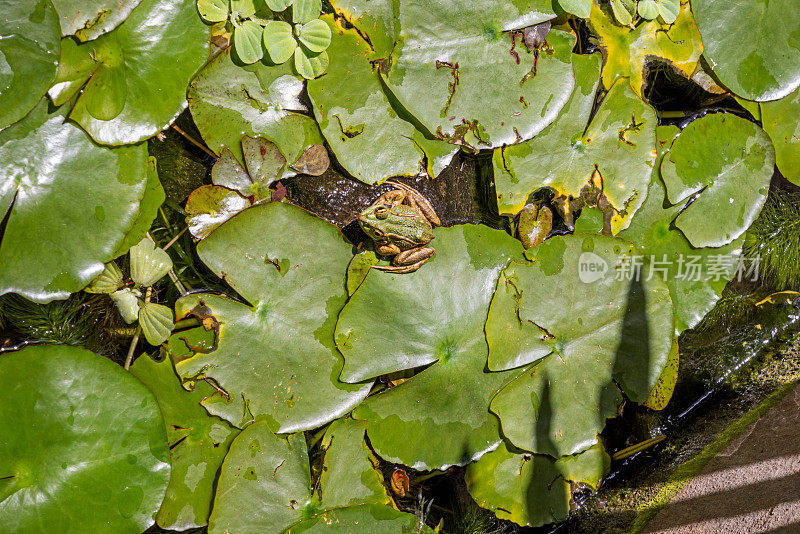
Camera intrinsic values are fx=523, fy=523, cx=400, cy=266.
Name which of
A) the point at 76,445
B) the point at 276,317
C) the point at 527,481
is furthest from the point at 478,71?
the point at 76,445

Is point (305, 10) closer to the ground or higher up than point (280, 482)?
higher up

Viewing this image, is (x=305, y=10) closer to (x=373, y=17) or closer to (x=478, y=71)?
(x=373, y=17)

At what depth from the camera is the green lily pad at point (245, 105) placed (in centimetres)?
185

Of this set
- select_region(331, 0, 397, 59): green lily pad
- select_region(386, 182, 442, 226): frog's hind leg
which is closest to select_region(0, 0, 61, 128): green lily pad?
select_region(331, 0, 397, 59): green lily pad

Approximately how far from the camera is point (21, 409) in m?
1.70

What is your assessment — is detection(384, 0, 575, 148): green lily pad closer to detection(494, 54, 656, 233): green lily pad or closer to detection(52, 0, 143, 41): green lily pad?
detection(494, 54, 656, 233): green lily pad

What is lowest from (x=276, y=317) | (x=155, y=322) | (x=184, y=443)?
(x=184, y=443)

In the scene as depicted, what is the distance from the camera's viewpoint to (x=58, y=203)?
1.74 metres

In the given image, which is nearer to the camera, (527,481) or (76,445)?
(76,445)

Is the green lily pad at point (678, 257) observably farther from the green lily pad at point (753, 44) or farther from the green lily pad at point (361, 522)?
the green lily pad at point (361, 522)

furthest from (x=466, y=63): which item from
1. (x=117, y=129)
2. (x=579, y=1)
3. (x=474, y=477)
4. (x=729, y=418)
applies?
(x=729, y=418)

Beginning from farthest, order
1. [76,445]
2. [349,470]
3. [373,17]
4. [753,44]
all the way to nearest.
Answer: [753,44] < [349,470] < [373,17] < [76,445]

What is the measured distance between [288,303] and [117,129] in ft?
2.69

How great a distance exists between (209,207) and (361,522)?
128cm
